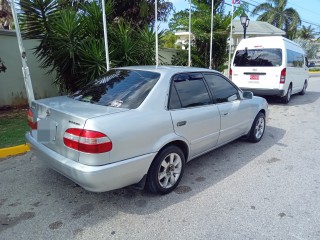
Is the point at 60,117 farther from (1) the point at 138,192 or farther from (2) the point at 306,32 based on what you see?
(2) the point at 306,32

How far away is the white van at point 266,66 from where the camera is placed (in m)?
8.68

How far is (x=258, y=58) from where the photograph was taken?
9.01 meters

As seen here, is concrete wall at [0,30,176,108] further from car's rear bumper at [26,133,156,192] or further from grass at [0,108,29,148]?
car's rear bumper at [26,133,156,192]

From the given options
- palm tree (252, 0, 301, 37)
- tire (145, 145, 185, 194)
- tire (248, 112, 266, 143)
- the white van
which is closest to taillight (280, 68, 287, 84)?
the white van

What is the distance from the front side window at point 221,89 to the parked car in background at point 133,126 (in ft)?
0.06

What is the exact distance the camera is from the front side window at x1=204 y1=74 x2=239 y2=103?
4.04m

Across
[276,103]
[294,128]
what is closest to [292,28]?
[276,103]

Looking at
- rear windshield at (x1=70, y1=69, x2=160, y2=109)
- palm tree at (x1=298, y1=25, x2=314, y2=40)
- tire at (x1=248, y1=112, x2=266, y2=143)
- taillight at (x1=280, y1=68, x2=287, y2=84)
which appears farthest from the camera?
palm tree at (x1=298, y1=25, x2=314, y2=40)

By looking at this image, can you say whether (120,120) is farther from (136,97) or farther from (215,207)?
(215,207)

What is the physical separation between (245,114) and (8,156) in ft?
13.4

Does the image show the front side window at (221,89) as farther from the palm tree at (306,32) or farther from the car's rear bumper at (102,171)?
the palm tree at (306,32)

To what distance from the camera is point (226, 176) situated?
3857 millimetres

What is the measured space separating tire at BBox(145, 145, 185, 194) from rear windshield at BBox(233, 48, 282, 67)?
671cm

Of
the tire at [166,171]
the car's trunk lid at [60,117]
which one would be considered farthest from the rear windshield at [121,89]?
the tire at [166,171]
